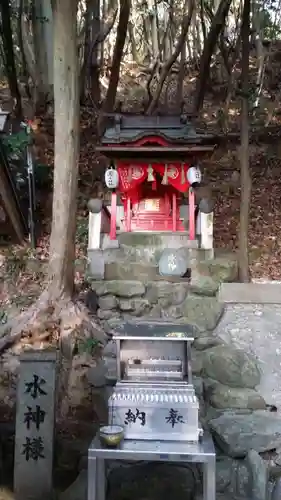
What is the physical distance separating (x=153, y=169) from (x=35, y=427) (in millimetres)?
6259

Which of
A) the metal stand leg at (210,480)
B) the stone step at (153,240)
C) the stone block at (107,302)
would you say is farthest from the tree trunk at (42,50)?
the metal stand leg at (210,480)

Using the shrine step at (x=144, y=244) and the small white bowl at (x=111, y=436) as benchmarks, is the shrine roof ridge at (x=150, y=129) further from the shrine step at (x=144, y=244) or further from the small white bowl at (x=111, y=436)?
the small white bowl at (x=111, y=436)

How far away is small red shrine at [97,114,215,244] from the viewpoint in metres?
9.81

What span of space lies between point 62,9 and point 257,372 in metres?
6.12

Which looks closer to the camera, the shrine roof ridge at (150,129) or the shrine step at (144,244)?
the shrine step at (144,244)

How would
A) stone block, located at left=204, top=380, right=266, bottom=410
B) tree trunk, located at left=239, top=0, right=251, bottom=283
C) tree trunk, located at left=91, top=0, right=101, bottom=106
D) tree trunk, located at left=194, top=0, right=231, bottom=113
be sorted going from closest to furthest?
stone block, located at left=204, top=380, right=266, bottom=410, tree trunk, located at left=239, top=0, right=251, bottom=283, tree trunk, located at left=194, top=0, right=231, bottom=113, tree trunk, located at left=91, top=0, right=101, bottom=106

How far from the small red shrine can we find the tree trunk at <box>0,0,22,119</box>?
3.97 m

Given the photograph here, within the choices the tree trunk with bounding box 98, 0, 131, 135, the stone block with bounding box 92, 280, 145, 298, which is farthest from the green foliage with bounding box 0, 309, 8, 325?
the tree trunk with bounding box 98, 0, 131, 135

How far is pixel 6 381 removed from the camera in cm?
718

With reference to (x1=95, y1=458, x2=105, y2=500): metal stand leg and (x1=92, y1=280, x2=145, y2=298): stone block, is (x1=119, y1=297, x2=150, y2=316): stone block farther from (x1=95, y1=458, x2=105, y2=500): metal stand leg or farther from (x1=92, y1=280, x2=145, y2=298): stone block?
(x1=95, y1=458, x2=105, y2=500): metal stand leg

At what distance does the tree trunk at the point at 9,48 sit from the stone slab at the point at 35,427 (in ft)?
33.1

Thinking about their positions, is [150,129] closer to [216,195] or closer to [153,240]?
[153,240]

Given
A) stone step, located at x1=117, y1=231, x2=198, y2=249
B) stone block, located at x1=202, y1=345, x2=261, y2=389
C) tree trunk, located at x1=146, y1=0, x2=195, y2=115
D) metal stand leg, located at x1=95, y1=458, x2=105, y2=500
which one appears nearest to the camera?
metal stand leg, located at x1=95, y1=458, x2=105, y2=500

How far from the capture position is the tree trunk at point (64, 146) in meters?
7.68
